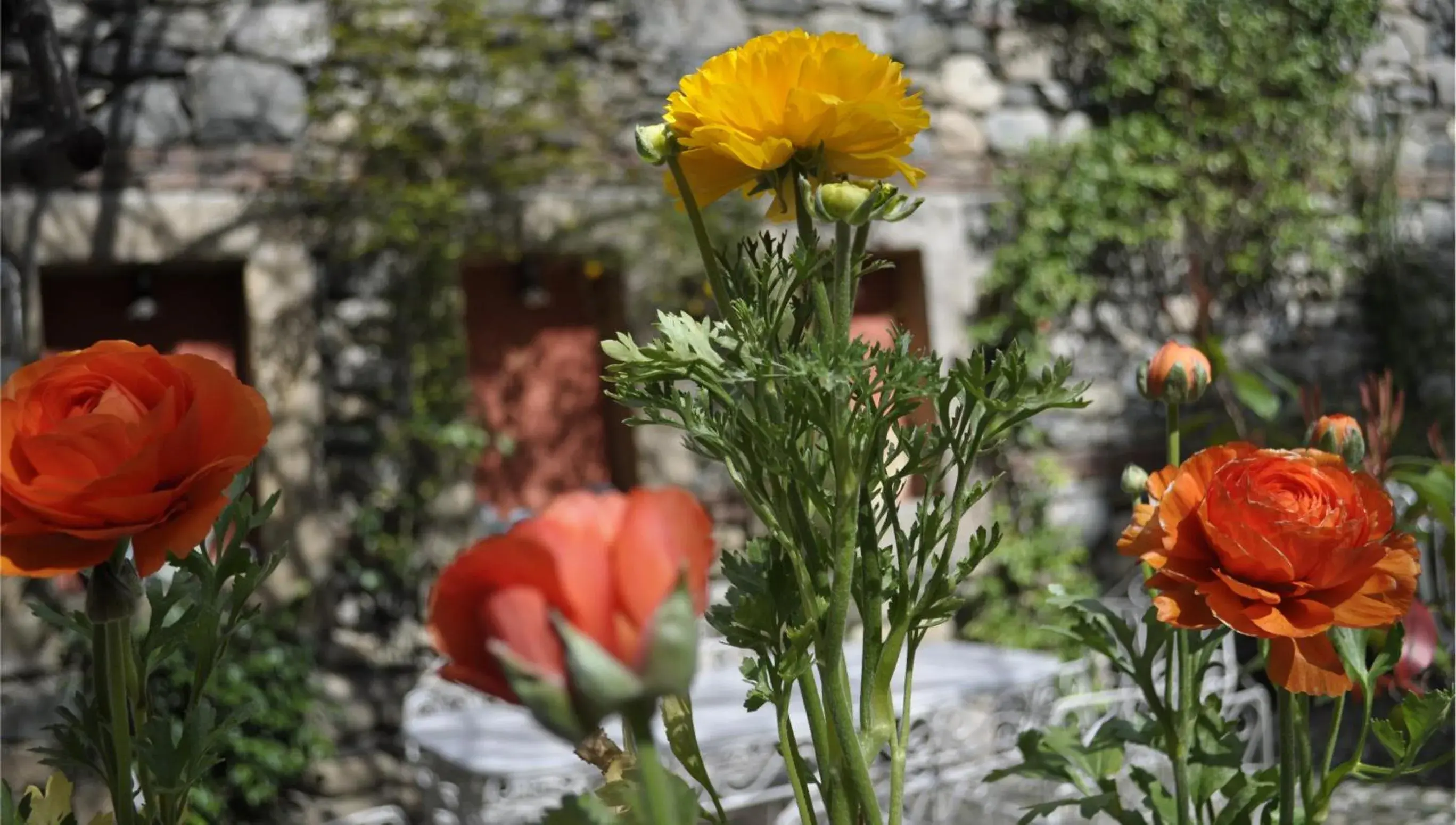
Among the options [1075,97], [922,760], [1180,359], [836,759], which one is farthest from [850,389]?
[1075,97]

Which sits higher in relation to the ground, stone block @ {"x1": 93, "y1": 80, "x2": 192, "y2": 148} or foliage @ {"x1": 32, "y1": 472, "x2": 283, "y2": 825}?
stone block @ {"x1": 93, "y1": 80, "x2": 192, "y2": 148}

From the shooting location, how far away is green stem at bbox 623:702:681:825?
386 millimetres

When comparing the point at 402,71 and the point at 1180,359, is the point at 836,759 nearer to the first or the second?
the point at 1180,359

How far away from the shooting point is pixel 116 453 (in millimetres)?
538

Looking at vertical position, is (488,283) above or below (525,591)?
below

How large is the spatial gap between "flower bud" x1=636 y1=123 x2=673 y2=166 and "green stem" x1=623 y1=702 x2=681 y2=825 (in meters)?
0.34

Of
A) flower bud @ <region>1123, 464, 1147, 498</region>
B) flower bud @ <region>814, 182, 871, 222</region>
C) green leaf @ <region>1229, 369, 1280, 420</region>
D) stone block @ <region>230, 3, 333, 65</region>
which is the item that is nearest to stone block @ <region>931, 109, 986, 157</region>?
stone block @ <region>230, 3, 333, 65</region>

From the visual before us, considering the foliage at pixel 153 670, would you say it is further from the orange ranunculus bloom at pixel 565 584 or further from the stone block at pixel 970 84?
the stone block at pixel 970 84

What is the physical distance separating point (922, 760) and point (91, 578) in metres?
2.62

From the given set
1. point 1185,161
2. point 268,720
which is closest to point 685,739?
point 268,720

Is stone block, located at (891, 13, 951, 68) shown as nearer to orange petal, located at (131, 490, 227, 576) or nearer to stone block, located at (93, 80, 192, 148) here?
stone block, located at (93, 80, 192, 148)

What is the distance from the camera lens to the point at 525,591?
1.24ft

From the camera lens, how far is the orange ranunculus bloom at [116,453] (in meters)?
0.53

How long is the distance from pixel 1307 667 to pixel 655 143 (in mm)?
453
